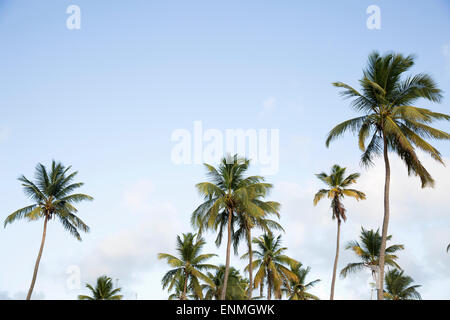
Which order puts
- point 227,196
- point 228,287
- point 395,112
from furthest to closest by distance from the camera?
1. point 228,287
2. point 227,196
3. point 395,112

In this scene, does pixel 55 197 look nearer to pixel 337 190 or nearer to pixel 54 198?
pixel 54 198

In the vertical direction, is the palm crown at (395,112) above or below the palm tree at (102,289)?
above

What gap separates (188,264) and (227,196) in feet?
43.1

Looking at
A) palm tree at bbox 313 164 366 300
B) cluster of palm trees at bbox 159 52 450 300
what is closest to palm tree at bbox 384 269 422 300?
cluster of palm trees at bbox 159 52 450 300

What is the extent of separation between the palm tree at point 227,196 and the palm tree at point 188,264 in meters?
9.79

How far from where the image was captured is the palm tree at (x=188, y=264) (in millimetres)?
37812

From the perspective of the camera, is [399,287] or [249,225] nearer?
[249,225]

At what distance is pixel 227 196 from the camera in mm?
28797

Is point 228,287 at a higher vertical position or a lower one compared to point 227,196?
lower

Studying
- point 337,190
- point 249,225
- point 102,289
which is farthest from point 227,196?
point 102,289

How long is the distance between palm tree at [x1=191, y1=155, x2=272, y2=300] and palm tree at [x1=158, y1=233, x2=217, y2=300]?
979 cm

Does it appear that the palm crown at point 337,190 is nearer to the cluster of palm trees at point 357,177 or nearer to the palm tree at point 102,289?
the cluster of palm trees at point 357,177

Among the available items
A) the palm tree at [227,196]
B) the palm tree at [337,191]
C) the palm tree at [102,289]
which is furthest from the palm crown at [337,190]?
the palm tree at [102,289]

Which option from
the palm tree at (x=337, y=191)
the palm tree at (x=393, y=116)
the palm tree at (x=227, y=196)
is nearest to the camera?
the palm tree at (x=393, y=116)
